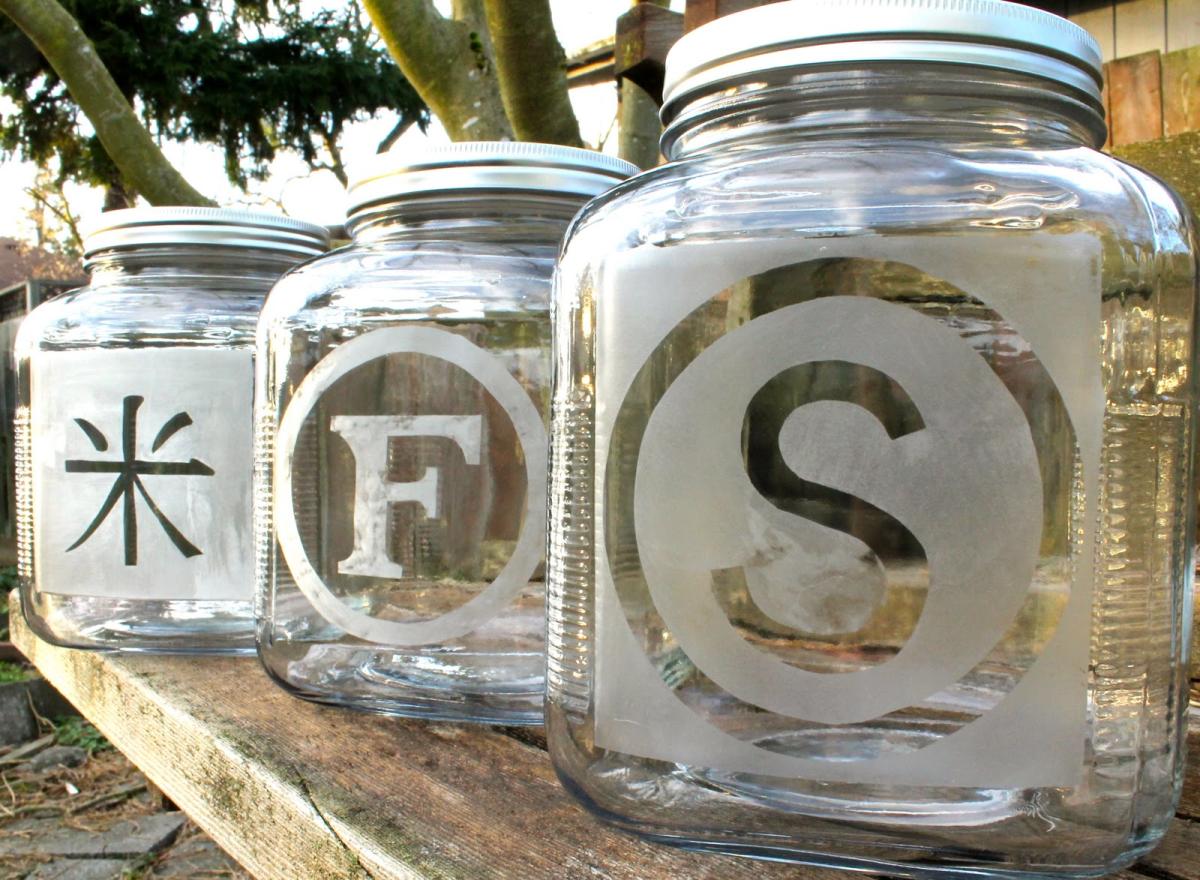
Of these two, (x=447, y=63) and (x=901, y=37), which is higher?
(x=447, y=63)

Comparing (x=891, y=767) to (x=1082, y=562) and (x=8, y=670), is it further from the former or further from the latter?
(x=8, y=670)

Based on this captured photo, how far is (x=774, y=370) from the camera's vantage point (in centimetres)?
34

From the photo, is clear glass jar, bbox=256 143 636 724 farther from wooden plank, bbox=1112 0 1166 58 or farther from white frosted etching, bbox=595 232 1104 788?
wooden plank, bbox=1112 0 1166 58

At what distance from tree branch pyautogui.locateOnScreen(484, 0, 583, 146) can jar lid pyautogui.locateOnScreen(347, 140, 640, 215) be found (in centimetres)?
58

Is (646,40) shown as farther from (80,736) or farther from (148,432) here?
(80,736)

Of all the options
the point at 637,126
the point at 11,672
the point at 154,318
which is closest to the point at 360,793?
the point at 154,318

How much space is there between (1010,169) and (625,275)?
126 millimetres

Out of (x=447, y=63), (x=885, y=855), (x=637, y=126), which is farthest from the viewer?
(x=447, y=63)

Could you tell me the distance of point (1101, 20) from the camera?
1791 mm

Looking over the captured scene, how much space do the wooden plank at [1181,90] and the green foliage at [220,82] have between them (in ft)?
18.1

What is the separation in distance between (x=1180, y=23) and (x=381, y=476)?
1.66 meters

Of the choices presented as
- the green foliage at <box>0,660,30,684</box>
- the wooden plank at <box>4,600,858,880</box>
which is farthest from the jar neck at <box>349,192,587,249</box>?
the green foliage at <box>0,660,30,684</box>

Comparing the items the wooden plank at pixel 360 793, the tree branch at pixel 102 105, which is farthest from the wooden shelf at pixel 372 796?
the tree branch at pixel 102 105

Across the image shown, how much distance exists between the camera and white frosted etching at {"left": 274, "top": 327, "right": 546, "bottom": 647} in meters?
0.47
